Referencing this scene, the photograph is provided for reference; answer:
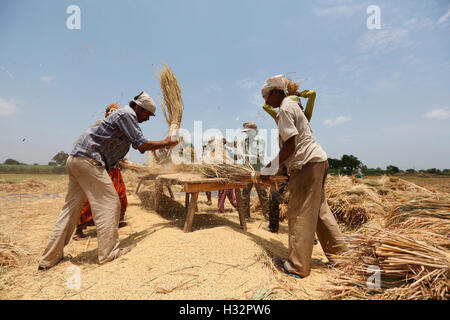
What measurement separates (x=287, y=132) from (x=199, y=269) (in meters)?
1.42

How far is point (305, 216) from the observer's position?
6.49 ft

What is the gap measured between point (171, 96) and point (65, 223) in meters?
2.60

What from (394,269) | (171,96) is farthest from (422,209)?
(171,96)

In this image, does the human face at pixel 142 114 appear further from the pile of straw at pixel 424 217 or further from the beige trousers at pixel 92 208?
the pile of straw at pixel 424 217

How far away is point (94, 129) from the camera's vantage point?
2289 millimetres

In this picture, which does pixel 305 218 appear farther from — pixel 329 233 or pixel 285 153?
pixel 285 153

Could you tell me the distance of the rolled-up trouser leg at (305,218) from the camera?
1.95 m

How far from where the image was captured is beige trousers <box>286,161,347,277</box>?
1.96 meters

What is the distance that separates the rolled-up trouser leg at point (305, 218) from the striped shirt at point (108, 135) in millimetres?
1687

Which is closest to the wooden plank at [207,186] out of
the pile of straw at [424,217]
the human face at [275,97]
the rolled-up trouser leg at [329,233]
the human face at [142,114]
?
the human face at [142,114]

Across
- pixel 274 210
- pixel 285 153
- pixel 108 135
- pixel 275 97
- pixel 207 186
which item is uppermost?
pixel 275 97

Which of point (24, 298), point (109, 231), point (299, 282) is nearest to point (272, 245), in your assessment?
point (299, 282)

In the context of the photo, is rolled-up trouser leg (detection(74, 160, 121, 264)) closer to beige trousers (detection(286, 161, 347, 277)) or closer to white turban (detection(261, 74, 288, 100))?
beige trousers (detection(286, 161, 347, 277))

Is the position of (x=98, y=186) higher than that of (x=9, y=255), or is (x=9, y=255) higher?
(x=98, y=186)
